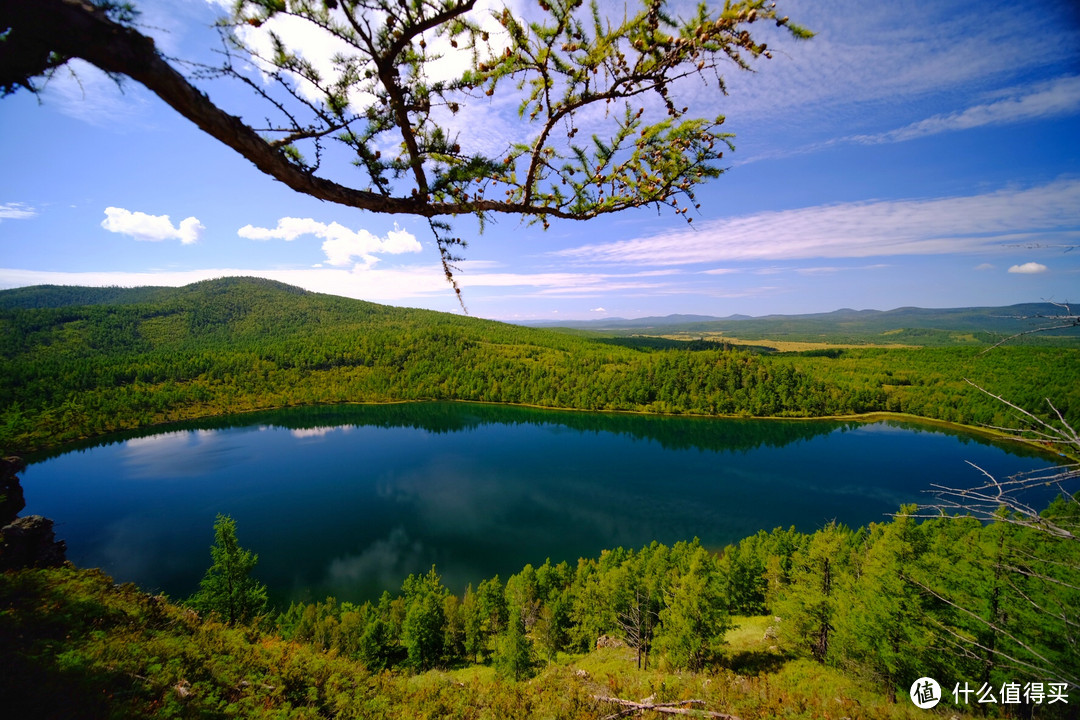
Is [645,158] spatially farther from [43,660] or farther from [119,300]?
[119,300]

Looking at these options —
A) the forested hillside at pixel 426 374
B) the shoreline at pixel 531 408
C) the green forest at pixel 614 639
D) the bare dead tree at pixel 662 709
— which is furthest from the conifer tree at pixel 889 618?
the shoreline at pixel 531 408

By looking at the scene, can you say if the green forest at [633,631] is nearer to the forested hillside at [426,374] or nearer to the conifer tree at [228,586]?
the conifer tree at [228,586]

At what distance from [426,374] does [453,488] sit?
2233 inches

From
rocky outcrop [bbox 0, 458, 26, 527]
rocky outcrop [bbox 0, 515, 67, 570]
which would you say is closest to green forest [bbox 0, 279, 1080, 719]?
rocky outcrop [bbox 0, 515, 67, 570]

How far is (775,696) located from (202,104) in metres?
9.57

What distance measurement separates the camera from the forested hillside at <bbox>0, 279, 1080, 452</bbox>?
200 feet

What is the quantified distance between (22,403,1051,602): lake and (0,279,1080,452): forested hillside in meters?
7.98

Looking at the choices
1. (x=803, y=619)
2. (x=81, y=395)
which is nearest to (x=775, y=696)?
(x=803, y=619)

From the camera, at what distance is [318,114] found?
2658mm

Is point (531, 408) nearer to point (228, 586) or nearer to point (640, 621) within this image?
point (640, 621)

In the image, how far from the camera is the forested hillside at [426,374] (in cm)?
6109

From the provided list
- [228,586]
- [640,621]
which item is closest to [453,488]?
[640,621]

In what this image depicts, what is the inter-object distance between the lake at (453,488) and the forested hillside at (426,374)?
26.2 feet

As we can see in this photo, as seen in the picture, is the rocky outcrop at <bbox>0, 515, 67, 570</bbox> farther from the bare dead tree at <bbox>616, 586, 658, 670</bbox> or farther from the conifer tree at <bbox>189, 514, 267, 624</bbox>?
the bare dead tree at <bbox>616, 586, 658, 670</bbox>
